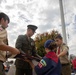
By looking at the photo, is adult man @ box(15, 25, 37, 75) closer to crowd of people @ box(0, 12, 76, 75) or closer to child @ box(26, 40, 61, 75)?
crowd of people @ box(0, 12, 76, 75)

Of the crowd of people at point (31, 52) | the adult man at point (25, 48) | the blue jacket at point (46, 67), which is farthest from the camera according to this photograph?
the adult man at point (25, 48)

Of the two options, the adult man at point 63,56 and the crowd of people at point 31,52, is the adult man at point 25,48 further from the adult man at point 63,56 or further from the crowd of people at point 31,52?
the adult man at point 63,56

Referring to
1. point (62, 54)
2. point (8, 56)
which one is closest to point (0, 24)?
point (8, 56)

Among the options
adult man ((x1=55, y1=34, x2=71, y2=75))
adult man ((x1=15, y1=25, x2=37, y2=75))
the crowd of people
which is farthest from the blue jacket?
adult man ((x1=55, y1=34, x2=71, y2=75))

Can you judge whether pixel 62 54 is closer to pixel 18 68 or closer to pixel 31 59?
pixel 18 68

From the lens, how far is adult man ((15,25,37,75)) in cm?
434

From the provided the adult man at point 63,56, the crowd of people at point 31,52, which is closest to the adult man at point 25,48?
the crowd of people at point 31,52

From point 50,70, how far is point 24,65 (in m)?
0.82

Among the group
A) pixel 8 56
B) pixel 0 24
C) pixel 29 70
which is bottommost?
pixel 29 70

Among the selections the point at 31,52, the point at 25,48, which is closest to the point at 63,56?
the point at 31,52

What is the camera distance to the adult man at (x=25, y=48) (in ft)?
14.2

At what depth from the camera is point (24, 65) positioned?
4.33 m

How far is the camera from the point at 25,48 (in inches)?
174

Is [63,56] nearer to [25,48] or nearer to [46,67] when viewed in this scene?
[25,48]
